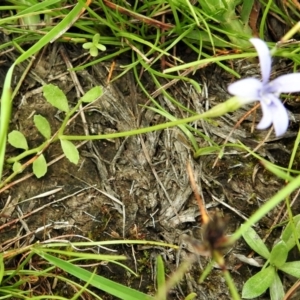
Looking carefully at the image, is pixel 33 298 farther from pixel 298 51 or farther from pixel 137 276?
pixel 298 51

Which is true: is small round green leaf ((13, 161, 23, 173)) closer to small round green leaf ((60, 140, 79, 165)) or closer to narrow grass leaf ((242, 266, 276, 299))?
small round green leaf ((60, 140, 79, 165))

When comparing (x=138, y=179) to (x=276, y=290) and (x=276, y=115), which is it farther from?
(x=276, y=115)

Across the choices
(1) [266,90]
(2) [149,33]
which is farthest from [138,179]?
(1) [266,90]

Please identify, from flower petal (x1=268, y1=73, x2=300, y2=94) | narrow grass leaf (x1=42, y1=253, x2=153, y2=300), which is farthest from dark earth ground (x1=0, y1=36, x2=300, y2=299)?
flower petal (x1=268, y1=73, x2=300, y2=94)

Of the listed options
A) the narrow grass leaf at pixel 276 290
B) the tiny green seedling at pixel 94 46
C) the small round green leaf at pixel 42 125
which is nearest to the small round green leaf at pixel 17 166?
the small round green leaf at pixel 42 125

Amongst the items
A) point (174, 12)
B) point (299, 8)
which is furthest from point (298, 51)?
point (174, 12)

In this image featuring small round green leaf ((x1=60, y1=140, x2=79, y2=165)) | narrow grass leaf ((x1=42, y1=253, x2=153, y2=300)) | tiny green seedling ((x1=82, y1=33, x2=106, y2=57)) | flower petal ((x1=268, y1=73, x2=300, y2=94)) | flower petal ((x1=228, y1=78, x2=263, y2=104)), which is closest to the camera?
flower petal ((x1=228, y1=78, x2=263, y2=104))
